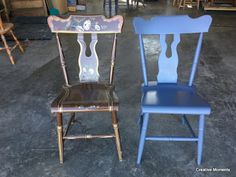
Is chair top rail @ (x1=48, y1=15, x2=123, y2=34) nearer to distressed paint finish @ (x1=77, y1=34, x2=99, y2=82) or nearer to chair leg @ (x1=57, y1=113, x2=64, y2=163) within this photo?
distressed paint finish @ (x1=77, y1=34, x2=99, y2=82)

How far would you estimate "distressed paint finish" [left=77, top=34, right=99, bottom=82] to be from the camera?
1736mm

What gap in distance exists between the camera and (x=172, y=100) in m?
1.51

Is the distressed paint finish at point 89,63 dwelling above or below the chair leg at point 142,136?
above

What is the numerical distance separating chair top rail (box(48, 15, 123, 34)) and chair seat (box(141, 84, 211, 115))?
19.4 inches

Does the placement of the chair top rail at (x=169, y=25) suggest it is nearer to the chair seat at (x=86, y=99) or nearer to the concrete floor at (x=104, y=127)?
the chair seat at (x=86, y=99)

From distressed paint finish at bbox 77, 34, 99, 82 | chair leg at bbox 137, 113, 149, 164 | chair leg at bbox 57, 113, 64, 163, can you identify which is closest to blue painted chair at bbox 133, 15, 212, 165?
chair leg at bbox 137, 113, 149, 164

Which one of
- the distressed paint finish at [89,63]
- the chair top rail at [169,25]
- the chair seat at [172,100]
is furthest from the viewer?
the distressed paint finish at [89,63]

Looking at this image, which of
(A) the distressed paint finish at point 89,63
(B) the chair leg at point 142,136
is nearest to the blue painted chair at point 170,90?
(B) the chair leg at point 142,136

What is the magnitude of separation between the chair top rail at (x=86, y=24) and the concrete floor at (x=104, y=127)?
841mm

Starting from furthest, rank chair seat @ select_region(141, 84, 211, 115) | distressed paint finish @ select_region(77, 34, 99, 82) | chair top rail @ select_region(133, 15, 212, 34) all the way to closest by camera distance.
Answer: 1. distressed paint finish @ select_region(77, 34, 99, 82)
2. chair top rail @ select_region(133, 15, 212, 34)
3. chair seat @ select_region(141, 84, 211, 115)

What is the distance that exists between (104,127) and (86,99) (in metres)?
0.58

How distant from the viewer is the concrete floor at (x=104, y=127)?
1638 mm

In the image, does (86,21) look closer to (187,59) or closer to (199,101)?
(199,101)

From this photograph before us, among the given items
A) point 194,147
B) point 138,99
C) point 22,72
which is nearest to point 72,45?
point 22,72
